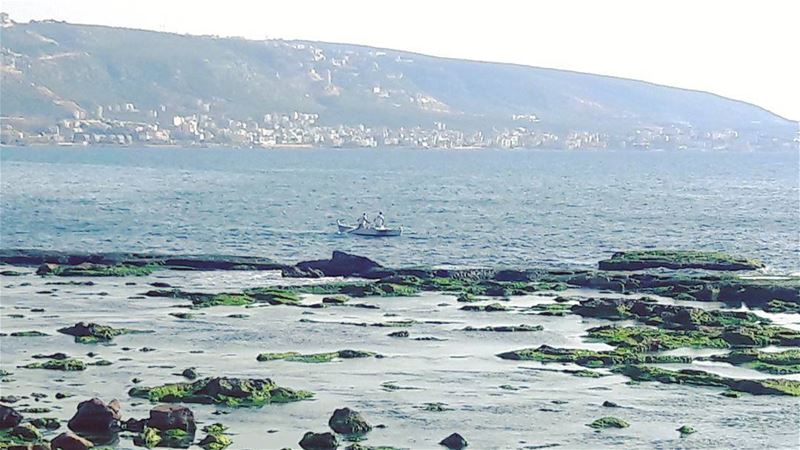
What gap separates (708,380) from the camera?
137ft

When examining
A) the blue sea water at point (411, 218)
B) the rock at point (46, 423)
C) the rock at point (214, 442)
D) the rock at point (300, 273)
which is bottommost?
the blue sea water at point (411, 218)

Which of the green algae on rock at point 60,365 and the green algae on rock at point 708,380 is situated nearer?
the green algae on rock at point 708,380

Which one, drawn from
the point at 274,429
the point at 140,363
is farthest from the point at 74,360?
the point at 274,429

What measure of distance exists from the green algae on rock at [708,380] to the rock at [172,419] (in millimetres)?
13563

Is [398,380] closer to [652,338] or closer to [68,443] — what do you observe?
[652,338]

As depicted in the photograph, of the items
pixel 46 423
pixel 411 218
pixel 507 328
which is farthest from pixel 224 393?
pixel 411 218

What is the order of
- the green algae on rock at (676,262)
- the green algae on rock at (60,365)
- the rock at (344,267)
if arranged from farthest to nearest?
the green algae on rock at (676,262), the rock at (344,267), the green algae on rock at (60,365)

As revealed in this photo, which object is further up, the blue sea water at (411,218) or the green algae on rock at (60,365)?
the green algae on rock at (60,365)

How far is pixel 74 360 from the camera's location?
4322 cm

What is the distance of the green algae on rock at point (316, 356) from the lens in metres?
44.7

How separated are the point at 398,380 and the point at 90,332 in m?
11.9

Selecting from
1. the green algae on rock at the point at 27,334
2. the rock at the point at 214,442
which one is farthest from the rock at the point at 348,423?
the green algae on rock at the point at 27,334

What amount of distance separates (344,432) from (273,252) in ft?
172

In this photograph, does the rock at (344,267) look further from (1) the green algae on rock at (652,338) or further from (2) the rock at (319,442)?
(2) the rock at (319,442)
